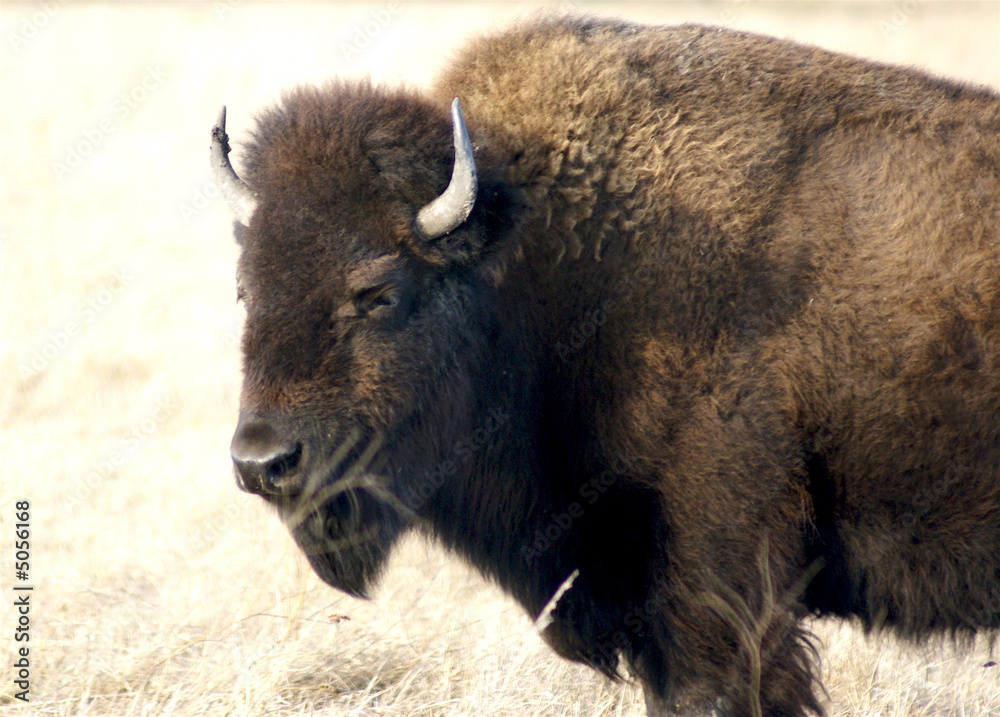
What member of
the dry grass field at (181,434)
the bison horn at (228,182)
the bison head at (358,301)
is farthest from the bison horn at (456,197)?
the dry grass field at (181,434)

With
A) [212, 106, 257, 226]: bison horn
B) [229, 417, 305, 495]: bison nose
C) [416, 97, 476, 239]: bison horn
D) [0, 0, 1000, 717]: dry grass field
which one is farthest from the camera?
[0, 0, 1000, 717]: dry grass field

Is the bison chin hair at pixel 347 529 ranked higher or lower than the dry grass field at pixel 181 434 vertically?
higher

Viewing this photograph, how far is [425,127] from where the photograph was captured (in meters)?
3.40

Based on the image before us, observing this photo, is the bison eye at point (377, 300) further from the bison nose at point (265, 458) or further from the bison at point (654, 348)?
the bison nose at point (265, 458)

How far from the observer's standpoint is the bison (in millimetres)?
3197

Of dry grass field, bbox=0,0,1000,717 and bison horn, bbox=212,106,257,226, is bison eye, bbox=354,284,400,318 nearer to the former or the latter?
bison horn, bbox=212,106,257,226

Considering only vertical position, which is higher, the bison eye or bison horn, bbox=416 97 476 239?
bison horn, bbox=416 97 476 239

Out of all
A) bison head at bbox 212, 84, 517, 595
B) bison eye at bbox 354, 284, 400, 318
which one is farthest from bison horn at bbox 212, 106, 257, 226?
bison eye at bbox 354, 284, 400, 318

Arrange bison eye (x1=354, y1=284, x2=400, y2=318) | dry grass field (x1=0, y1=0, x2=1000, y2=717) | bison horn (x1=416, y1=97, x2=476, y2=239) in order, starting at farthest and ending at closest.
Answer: dry grass field (x1=0, y1=0, x2=1000, y2=717) → bison eye (x1=354, y1=284, x2=400, y2=318) → bison horn (x1=416, y1=97, x2=476, y2=239)

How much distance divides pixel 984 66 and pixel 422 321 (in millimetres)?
14393

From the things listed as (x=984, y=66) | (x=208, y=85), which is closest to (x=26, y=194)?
(x=208, y=85)

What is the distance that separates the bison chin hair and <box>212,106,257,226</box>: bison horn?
1.02 metres

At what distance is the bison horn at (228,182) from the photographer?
3506 millimetres

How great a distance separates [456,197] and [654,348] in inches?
33.2
